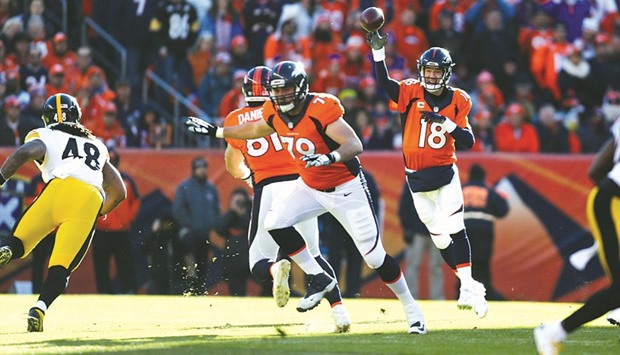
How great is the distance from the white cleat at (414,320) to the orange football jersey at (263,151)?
69.3 inches

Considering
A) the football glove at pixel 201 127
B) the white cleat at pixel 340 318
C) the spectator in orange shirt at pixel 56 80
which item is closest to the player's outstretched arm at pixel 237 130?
the football glove at pixel 201 127

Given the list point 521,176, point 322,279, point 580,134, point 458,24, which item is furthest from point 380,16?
point 458,24

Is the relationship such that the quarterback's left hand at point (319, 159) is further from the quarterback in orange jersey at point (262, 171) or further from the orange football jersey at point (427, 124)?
the orange football jersey at point (427, 124)

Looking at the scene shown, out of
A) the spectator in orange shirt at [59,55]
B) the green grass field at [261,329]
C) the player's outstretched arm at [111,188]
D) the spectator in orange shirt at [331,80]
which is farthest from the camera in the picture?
the spectator in orange shirt at [59,55]

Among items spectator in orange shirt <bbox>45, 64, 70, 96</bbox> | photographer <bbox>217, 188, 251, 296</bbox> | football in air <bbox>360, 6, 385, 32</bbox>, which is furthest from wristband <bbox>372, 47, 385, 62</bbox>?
spectator in orange shirt <bbox>45, 64, 70, 96</bbox>

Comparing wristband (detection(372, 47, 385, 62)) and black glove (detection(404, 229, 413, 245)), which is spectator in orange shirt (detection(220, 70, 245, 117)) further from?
wristband (detection(372, 47, 385, 62))

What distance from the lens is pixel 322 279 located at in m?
8.96

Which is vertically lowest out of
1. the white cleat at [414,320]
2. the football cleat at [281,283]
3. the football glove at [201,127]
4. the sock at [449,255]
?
the sock at [449,255]

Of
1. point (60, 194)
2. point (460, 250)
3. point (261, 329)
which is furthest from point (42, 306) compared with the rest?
point (460, 250)

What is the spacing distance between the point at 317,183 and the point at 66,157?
2.05 m

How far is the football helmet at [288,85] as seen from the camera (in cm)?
880

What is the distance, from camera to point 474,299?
1020 cm

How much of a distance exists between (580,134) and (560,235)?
6.44ft

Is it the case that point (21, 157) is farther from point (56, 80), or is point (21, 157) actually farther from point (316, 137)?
point (56, 80)
